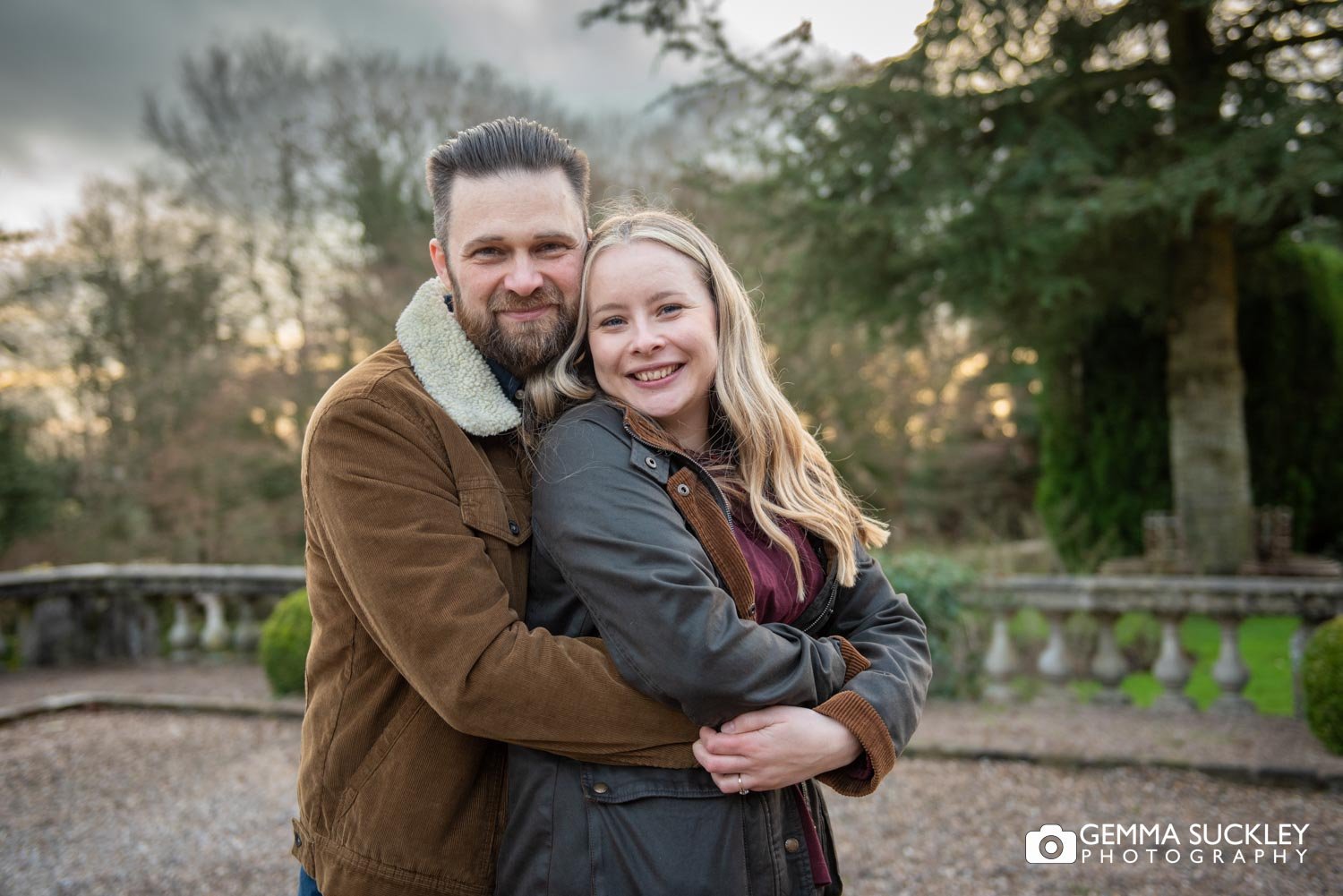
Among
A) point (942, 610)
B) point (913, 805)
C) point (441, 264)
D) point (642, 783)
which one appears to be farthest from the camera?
point (942, 610)

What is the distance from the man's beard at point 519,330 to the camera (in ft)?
6.86

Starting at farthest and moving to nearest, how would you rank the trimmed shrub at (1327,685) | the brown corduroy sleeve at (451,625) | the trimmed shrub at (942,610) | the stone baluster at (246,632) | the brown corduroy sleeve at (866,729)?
1. the stone baluster at (246,632)
2. the trimmed shrub at (942,610)
3. the trimmed shrub at (1327,685)
4. the brown corduroy sleeve at (866,729)
5. the brown corduroy sleeve at (451,625)

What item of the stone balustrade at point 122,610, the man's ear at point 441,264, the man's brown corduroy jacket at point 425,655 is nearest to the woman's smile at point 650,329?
the man's brown corduroy jacket at point 425,655

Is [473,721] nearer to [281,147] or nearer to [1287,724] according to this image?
[1287,724]

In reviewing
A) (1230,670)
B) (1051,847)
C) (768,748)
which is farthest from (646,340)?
(1230,670)

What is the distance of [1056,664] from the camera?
256 inches

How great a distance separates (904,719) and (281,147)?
14142mm

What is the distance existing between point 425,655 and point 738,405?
33.0 inches

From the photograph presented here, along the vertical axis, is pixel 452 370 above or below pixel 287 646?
above

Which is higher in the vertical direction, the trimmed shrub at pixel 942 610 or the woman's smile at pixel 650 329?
the woman's smile at pixel 650 329

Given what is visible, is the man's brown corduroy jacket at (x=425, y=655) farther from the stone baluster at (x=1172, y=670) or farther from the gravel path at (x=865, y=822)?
the stone baluster at (x=1172, y=670)

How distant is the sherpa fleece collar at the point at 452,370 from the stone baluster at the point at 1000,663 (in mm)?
5419

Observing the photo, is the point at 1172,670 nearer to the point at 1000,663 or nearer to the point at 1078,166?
the point at 1000,663

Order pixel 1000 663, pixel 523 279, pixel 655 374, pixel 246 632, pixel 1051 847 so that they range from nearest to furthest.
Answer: pixel 655 374 < pixel 523 279 < pixel 1051 847 < pixel 1000 663 < pixel 246 632
